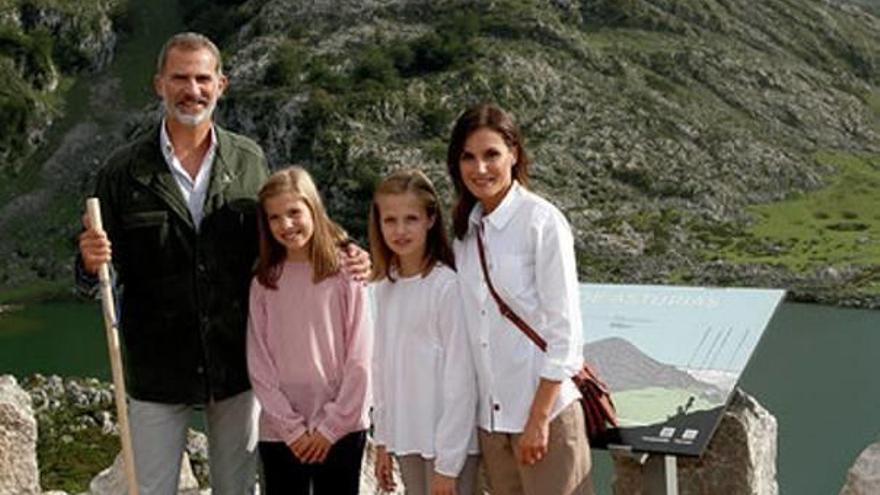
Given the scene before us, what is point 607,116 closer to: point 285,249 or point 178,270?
point 285,249

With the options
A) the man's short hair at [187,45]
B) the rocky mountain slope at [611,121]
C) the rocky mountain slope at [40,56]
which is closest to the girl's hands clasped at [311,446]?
the man's short hair at [187,45]

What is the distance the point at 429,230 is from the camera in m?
6.38

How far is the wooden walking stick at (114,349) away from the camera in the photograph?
605 cm

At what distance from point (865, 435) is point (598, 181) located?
200 ft

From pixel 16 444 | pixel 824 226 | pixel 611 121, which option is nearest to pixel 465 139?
pixel 16 444

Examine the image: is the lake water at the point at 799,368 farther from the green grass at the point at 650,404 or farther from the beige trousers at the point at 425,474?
the beige trousers at the point at 425,474

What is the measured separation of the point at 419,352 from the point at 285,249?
1.06 m

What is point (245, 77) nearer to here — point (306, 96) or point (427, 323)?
point (306, 96)

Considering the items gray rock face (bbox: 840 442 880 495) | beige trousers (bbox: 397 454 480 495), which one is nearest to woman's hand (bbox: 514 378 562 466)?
beige trousers (bbox: 397 454 480 495)

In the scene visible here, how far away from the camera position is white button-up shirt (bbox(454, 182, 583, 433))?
226 inches

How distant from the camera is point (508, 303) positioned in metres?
5.86

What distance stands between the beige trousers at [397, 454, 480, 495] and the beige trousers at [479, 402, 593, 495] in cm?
16

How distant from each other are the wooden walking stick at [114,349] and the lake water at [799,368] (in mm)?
19744

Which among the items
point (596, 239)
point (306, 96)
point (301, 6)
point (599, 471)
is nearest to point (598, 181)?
point (596, 239)
